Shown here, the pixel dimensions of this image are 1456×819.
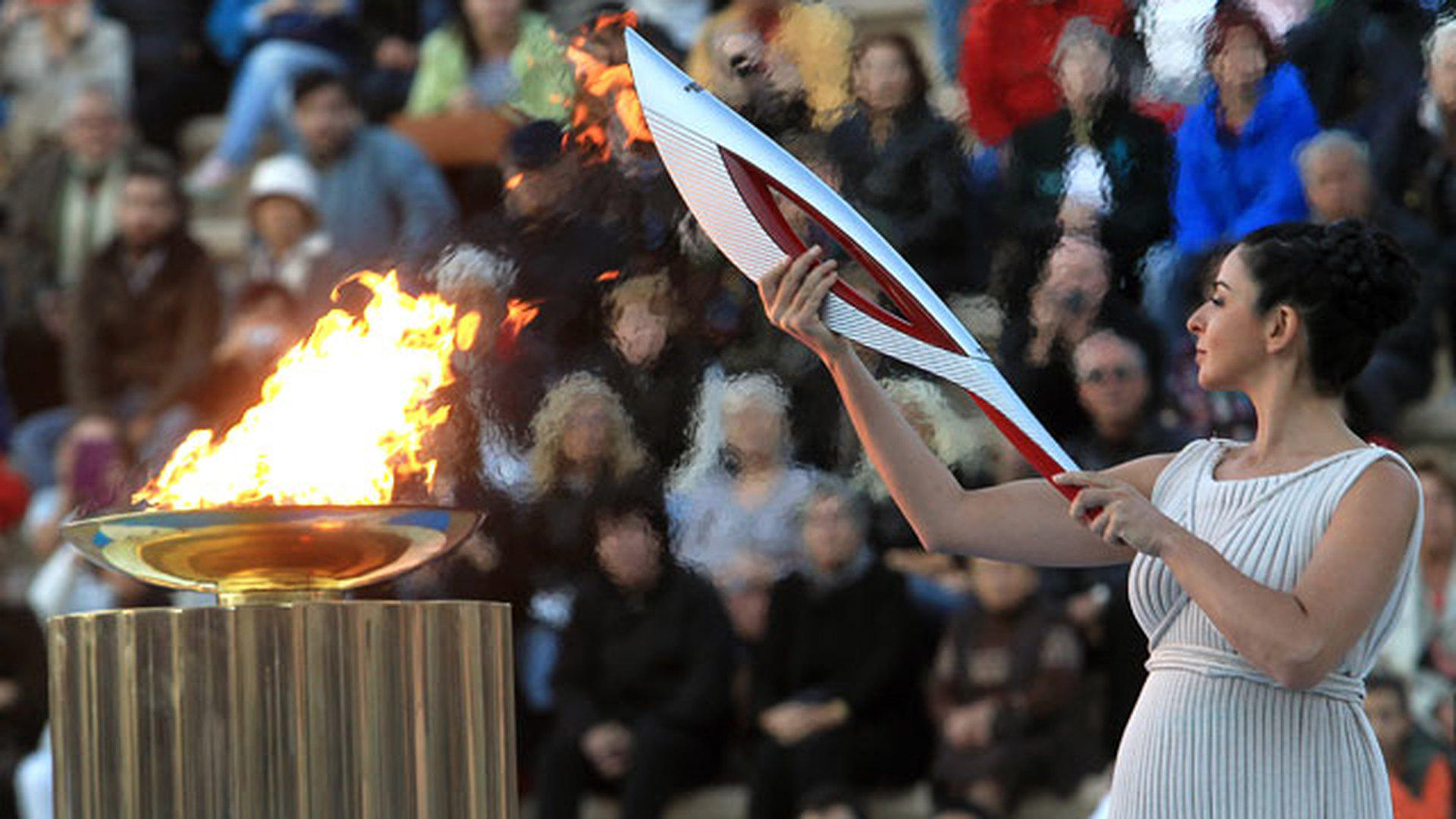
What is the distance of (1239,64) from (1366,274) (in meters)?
1.56

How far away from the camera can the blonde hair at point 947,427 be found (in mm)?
4160

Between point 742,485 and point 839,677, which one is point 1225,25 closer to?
point 742,485

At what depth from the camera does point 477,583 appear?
5.08 metres

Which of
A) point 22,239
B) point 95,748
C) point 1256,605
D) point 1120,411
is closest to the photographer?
point 1256,605

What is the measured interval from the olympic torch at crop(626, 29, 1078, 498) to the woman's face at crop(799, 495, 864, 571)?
2.36m

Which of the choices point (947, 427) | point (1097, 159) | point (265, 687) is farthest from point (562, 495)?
point (265, 687)

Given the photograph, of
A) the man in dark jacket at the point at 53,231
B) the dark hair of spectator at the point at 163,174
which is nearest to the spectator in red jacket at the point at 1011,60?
the dark hair of spectator at the point at 163,174

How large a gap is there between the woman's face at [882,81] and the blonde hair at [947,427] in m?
0.50

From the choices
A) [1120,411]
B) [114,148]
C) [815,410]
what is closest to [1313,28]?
[1120,411]

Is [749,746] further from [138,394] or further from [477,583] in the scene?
[138,394]

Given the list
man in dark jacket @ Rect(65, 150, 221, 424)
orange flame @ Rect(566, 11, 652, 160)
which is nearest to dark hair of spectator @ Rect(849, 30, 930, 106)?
orange flame @ Rect(566, 11, 652, 160)

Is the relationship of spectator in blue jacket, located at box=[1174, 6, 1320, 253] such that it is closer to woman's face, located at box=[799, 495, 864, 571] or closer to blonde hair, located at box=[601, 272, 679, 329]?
blonde hair, located at box=[601, 272, 679, 329]

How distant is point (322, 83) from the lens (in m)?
6.37

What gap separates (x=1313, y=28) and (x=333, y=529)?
2.29 m
